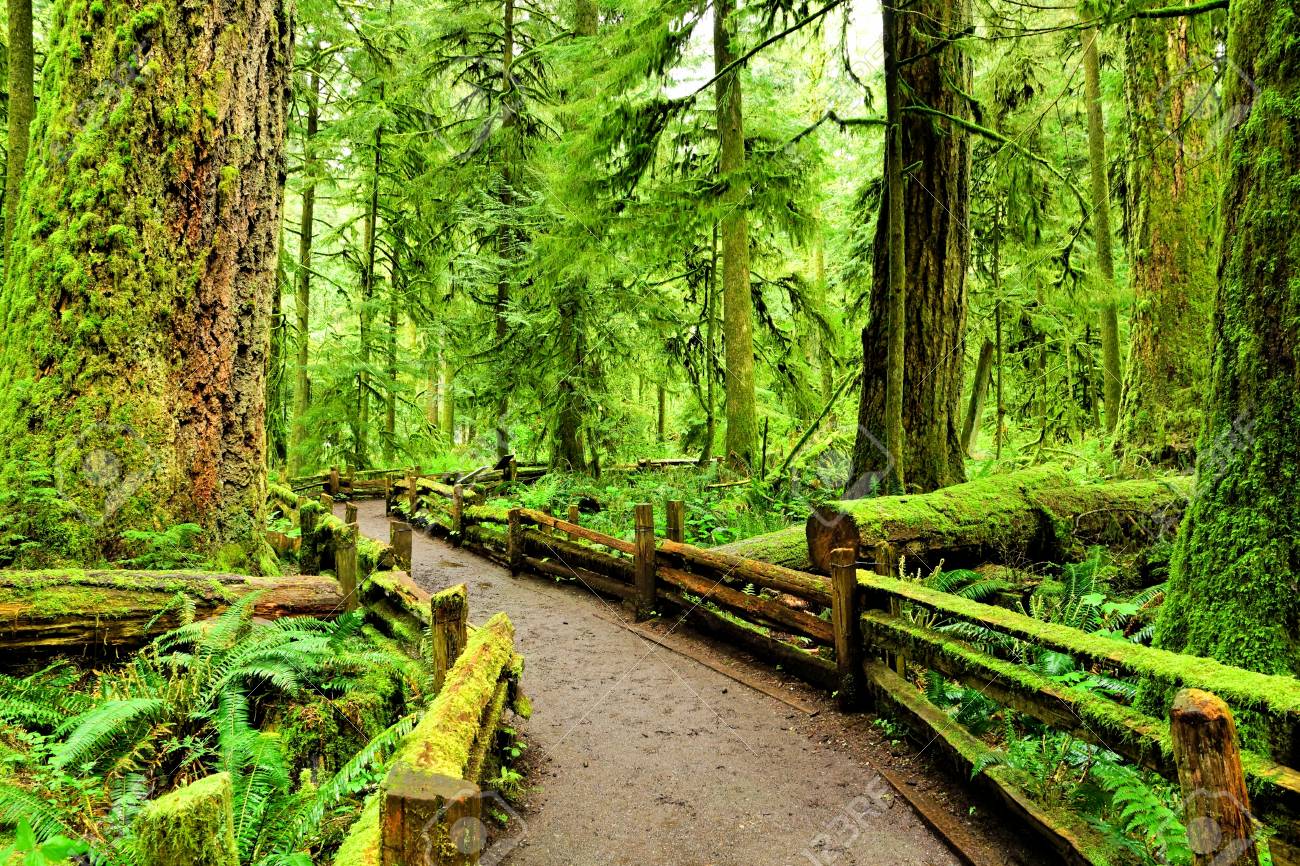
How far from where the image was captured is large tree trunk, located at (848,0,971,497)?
8594 mm

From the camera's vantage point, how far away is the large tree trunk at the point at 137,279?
4.22 m

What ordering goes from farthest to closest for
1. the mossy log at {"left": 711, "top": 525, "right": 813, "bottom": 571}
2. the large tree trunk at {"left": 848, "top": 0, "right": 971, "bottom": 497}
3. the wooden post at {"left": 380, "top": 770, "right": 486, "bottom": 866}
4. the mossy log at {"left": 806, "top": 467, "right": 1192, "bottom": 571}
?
the large tree trunk at {"left": 848, "top": 0, "right": 971, "bottom": 497}
the mossy log at {"left": 711, "top": 525, "right": 813, "bottom": 571}
the mossy log at {"left": 806, "top": 467, "right": 1192, "bottom": 571}
the wooden post at {"left": 380, "top": 770, "right": 486, "bottom": 866}

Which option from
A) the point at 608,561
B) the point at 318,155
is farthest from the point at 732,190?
the point at 318,155

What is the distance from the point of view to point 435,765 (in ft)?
6.89

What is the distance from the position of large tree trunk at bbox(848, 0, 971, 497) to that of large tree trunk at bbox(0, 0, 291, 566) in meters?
7.01

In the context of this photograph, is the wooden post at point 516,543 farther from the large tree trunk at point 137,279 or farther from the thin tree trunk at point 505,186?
the thin tree trunk at point 505,186

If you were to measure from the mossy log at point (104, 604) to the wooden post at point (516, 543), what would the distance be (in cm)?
660

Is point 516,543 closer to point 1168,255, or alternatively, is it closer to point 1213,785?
point 1213,785

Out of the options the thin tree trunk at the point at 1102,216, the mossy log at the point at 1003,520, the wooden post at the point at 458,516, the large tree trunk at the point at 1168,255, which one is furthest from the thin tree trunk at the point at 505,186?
the large tree trunk at the point at 1168,255

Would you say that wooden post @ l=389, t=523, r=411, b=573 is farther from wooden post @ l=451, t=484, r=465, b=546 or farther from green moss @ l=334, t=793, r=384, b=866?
wooden post @ l=451, t=484, r=465, b=546

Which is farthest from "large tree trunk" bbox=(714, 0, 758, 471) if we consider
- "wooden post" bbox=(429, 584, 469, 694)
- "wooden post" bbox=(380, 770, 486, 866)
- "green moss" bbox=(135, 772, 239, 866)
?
"green moss" bbox=(135, 772, 239, 866)

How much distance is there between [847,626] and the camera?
530 centimetres

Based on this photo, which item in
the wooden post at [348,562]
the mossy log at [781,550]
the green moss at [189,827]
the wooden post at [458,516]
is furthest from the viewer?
the wooden post at [458,516]

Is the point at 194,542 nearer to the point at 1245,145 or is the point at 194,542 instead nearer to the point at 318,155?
the point at 1245,145
